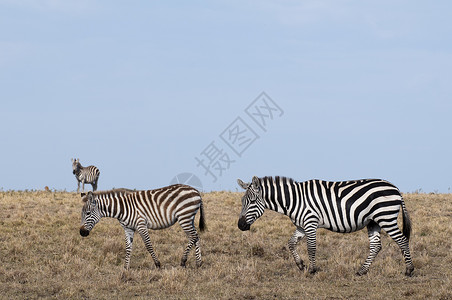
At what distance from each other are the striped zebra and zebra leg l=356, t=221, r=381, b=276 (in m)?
4.00

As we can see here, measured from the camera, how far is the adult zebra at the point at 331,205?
11.7 metres

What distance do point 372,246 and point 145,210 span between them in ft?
18.0

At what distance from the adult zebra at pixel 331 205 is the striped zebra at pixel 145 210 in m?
1.79

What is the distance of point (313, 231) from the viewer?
11.8 metres

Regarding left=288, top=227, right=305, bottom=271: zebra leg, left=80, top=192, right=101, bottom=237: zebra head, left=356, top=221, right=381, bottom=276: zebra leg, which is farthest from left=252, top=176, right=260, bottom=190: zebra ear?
left=80, top=192, right=101, bottom=237: zebra head

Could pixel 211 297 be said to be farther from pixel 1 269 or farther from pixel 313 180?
pixel 1 269

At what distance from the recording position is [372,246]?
12.2 m

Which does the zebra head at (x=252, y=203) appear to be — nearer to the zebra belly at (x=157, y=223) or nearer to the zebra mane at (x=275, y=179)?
the zebra mane at (x=275, y=179)

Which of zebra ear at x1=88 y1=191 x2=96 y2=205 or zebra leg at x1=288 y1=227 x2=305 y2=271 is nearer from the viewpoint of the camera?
zebra leg at x1=288 y1=227 x2=305 y2=271

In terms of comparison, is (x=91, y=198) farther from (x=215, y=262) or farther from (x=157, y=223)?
(x=215, y=262)

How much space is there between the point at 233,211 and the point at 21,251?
956 cm

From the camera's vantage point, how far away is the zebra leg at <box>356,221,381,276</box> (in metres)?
12.1

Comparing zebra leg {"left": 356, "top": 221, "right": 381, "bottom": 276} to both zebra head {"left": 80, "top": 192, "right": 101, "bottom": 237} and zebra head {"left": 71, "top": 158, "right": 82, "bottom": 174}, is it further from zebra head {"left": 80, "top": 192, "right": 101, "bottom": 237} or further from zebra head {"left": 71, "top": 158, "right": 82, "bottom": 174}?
zebra head {"left": 71, "top": 158, "right": 82, "bottom": 174}

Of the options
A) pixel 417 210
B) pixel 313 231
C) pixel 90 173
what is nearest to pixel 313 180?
pixel 313 231
